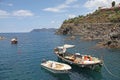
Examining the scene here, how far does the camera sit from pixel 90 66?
52.1m

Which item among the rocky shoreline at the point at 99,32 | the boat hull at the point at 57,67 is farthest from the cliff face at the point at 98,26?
the boat hull at the point at 57,67

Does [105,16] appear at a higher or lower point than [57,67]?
higher

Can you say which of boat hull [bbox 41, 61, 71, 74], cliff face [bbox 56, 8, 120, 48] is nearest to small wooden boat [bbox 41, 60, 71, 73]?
boat hull [bbox 41, 61, 71, 74]

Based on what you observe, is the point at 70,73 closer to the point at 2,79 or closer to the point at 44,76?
the point at 44,76

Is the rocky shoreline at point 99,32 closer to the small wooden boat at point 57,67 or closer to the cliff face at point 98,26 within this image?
the cliff face at point 98,26

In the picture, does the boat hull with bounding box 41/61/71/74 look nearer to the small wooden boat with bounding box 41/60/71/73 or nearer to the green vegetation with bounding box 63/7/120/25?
the small wooden boat with bounding box 41/60/71/73

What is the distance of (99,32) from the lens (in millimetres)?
138375

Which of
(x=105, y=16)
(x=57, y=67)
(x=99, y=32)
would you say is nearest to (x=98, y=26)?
(x=99, y=32)

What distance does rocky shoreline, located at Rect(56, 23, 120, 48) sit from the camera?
88.7 m

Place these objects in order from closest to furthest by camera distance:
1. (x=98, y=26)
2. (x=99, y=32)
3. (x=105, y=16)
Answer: (x=99, y=32) → (x=98, y=26) → (x=105, y=16)

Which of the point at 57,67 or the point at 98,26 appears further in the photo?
the point at 98,26

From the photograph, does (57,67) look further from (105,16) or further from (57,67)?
(105,16)

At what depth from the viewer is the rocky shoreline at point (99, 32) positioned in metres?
88.7

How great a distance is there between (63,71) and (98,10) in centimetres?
13914
